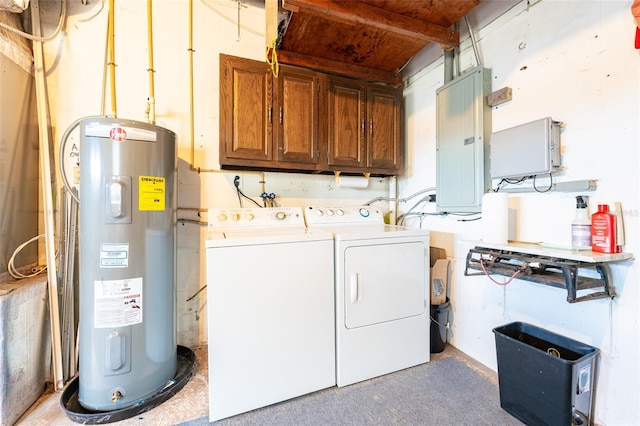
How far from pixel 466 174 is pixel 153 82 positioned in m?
2.46

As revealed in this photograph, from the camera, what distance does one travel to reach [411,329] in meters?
1.89

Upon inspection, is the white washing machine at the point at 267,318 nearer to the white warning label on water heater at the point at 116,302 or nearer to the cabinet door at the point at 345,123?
the white warning label on water heater at the point at 116,302

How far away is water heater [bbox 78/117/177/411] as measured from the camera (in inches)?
56.8

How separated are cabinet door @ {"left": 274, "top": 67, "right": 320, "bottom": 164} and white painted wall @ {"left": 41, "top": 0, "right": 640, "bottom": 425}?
1.18ft

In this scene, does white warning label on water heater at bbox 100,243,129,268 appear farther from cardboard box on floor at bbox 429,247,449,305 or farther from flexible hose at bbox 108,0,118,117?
cardboard box on floor at bbox 429,247,449,305

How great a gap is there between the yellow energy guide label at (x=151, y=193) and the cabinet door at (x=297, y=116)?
849mm

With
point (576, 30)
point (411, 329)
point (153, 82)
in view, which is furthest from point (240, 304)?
point (576, 30)

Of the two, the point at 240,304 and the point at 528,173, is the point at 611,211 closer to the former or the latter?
the point at 528,173

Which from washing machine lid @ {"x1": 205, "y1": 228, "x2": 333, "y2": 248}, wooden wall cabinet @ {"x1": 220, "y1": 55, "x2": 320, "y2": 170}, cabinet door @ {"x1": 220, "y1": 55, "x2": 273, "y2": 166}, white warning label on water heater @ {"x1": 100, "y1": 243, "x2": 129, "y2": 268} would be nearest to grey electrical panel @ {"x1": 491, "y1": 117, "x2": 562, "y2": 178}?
washing machine lid @ {"x1": 205, "y1": 228, "x2": 333, "y2": 248}

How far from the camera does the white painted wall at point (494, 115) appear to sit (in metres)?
1.25

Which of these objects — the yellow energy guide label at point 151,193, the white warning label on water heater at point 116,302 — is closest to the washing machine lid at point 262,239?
the yellow energy guide label at point 151,193

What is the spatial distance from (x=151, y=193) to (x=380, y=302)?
1.57 meters

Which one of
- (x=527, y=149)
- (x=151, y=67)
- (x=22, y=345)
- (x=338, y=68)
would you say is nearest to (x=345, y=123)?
(x=338, y=68)

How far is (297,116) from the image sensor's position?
84.0 inches
